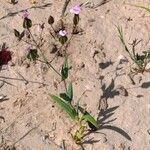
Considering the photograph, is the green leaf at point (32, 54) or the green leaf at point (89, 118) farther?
the green leaf at point (32, 54)

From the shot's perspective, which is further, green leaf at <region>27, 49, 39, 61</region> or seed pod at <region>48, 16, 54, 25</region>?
seed pod at <region>48, 16, 54, 25</region>

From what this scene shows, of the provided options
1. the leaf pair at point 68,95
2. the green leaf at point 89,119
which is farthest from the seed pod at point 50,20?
the green leaf at point 89,119

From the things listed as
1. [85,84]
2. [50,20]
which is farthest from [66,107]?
[50,20]

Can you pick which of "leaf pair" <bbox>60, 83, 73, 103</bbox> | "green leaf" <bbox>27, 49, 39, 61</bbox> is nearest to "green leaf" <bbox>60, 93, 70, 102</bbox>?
"leaf pair" <bbox>60, 83, 73, 103</bbox>

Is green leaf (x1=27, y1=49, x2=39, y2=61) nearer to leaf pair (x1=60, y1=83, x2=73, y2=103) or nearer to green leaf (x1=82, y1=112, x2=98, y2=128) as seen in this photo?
leaf pair (x1=60, y1=83, x2=73, y2=103)

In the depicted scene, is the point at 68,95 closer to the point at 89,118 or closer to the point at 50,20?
the point at 89,118

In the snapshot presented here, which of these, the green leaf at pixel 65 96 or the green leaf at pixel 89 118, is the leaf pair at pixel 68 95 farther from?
the green leaf at pixel 89 118

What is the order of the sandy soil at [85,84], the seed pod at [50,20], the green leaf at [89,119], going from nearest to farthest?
the green leaf at [89,119]
the sandy soil at [85,84]
the seed pod at [50,20]

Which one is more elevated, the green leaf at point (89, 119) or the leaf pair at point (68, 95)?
the leaf pair at point (68, 95)
